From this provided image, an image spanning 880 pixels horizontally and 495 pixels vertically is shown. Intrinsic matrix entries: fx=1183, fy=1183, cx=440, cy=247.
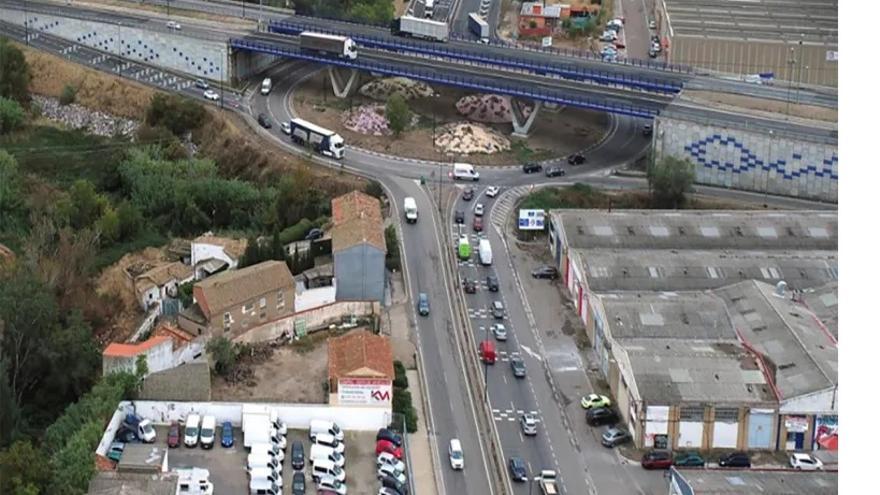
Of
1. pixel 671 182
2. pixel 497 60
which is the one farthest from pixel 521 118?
pixel 671 182

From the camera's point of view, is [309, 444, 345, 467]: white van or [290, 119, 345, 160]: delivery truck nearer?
[309, 444, 345, 467]: white van

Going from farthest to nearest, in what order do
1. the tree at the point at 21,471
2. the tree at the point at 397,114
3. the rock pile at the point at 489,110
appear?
1. the rock pile at the point at 489,110
2. the tree at the point at 397,114
3. the tree at the point at 21,471

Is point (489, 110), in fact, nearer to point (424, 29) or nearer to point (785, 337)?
point (424, 29)

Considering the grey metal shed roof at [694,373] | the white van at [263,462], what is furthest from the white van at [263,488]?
the grey metal shed roof at [694,373]

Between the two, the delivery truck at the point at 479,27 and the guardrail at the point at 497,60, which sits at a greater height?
the delivery truck at the point at 479,27

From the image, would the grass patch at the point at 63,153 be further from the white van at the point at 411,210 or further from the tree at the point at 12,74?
the white van at the point at 411,210

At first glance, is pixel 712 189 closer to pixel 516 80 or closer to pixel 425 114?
pixel 516 80

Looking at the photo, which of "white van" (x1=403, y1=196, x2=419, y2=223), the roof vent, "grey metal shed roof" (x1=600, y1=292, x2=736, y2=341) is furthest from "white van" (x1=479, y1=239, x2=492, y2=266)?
the roof vent

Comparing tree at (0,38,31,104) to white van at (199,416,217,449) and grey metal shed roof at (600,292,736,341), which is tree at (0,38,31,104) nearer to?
white van at (199,416,217,449)

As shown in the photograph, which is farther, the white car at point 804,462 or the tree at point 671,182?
the tree at point 671,182
